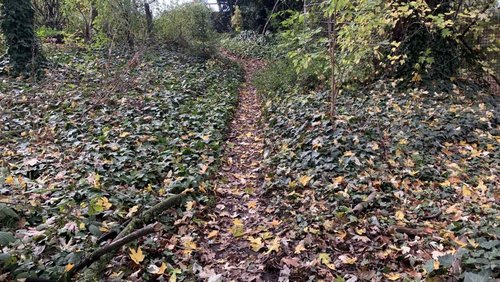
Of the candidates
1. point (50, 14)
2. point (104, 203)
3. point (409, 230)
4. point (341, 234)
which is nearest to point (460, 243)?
point (409, 230)

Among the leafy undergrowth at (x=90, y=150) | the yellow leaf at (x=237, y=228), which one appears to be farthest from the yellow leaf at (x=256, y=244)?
the leafy undergrowth at (x=90, y=150)

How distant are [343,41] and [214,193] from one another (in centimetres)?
442

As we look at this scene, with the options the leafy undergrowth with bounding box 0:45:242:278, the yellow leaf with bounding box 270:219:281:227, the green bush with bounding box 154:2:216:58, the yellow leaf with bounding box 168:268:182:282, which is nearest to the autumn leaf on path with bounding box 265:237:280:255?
the yellow leaf with bounding box 270:219:281:227

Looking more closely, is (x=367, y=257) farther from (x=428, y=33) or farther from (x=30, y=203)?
(x=428, y=33)

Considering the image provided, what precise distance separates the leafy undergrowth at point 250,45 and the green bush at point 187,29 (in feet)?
12.2

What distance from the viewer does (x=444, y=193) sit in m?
4.22

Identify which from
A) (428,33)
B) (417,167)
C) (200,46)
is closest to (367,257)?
(417,167)

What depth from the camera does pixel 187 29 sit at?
15.0m

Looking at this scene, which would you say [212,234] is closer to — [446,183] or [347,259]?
[347,259]

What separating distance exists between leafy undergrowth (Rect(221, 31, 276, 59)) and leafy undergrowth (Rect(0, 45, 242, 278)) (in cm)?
926

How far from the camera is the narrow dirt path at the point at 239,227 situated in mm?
3322

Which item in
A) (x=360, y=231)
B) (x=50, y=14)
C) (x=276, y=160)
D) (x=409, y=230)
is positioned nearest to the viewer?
(x=409, y=230)

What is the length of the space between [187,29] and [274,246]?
43.8ft

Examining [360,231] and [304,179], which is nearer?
[360,231]
